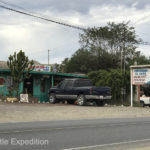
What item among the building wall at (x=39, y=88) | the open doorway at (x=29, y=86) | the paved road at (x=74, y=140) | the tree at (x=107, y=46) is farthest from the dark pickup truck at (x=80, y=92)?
the tree at (x=107, y=46)

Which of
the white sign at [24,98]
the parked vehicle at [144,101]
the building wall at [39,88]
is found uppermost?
the building wall at [39,88]

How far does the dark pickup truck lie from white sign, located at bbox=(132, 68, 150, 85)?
4875 mm

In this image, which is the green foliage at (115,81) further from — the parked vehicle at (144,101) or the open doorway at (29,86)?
the open doorway at (29,86)

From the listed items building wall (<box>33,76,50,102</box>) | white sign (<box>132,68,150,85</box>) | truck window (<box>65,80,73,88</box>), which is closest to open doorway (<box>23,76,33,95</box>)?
building wall (<box>33,76,50,102</box>)

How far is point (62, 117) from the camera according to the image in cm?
1767

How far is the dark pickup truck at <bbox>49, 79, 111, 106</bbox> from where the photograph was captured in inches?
932

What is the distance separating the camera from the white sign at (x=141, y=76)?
1099 inches

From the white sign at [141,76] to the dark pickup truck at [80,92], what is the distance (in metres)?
4.87

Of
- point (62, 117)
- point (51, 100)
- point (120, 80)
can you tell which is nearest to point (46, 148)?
point (62, 117)

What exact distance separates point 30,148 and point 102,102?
17.7 m

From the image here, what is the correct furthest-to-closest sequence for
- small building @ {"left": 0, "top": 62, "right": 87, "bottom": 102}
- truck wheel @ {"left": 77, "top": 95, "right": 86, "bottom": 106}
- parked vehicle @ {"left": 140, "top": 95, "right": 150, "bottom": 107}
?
small building @ {"left": 0, "top": 62, "right": 87, "bottom": 102} → parked vehicle @ {"left": 140, "top": 95, "right": 150, "bottom": 107} → truck wheel @ {"left": 77, "top": 95, "right": 86, "bottom": 106}

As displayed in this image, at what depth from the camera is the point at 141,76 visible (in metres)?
28.3

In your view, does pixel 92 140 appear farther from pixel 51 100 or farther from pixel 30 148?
pixel 51 100

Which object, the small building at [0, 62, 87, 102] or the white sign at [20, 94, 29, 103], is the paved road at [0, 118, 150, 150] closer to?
the white sign at [20, 94, 29, 103]
